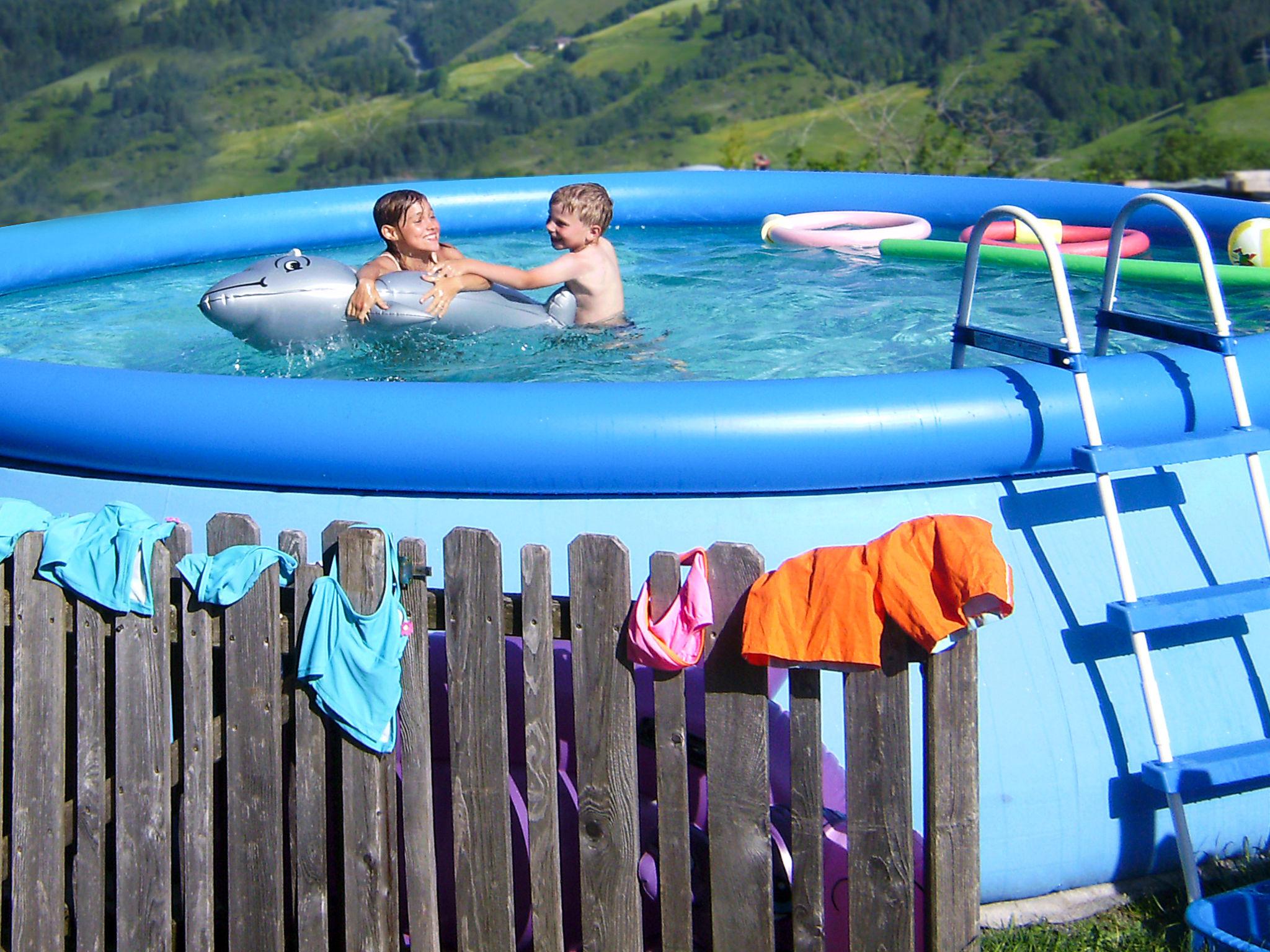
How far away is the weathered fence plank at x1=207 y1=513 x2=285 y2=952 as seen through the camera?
7.69 ft

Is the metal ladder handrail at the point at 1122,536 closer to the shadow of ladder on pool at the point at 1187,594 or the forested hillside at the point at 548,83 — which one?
the shadow of ladder on pool at the point at 1187,594

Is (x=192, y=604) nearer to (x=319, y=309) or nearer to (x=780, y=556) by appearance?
(x=780, y=556)

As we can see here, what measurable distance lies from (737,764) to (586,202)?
122 inches

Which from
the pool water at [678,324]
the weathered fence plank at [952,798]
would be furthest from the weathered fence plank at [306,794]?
the pool water at [678,324]

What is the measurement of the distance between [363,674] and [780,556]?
1.02 metres

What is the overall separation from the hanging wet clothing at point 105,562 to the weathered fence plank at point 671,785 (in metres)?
0.91

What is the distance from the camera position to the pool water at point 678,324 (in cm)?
473

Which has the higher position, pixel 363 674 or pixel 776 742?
pixel 363 674

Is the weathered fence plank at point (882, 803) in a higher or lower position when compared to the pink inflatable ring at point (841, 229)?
lower

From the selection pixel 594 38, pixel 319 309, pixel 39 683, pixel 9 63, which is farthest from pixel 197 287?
pixel 9 63

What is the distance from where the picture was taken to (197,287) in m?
6.44

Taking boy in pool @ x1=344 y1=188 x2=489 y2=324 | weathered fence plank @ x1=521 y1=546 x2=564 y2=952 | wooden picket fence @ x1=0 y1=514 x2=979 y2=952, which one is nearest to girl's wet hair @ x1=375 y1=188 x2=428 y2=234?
boy in pool @ x1=344 y1=188 x2=489 y2=324

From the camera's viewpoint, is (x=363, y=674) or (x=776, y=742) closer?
(x=363, y=674)

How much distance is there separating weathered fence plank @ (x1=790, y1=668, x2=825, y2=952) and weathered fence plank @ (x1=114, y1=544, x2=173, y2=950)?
1126mm
